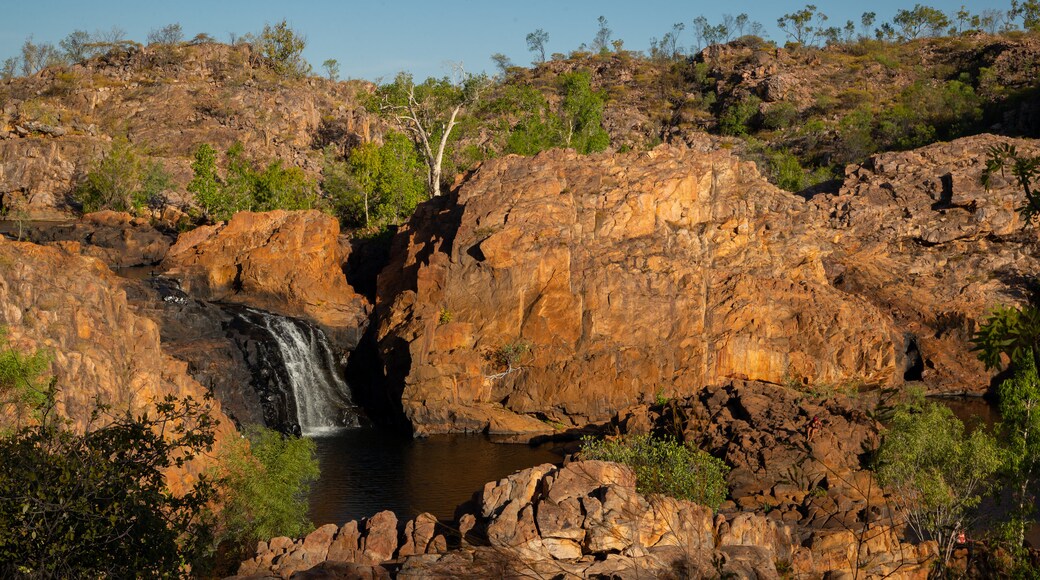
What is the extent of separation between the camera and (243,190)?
71.8 meters

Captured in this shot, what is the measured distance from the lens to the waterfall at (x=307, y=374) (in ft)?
151

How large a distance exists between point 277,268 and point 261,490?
27.8 metres

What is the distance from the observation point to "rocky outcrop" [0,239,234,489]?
85.6 feet

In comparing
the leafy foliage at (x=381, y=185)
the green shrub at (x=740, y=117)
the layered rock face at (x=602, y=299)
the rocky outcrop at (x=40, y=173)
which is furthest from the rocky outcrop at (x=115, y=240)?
the green shrub at (x=740, y=117)

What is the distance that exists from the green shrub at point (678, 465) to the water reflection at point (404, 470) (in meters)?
5.44

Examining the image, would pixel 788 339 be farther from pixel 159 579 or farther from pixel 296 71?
pixel 296 71

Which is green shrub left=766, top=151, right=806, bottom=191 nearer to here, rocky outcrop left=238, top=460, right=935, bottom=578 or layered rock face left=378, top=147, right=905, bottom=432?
layered rock face left=378, top=147, right=905, bottom=432

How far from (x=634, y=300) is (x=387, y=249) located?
17705 mm

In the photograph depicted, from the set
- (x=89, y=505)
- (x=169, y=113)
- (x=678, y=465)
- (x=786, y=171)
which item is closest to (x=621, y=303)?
(x=678, y=465)

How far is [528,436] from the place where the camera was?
44906mm

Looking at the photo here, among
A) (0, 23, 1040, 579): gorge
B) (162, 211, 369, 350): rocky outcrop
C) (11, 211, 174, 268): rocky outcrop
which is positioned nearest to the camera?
(0, 23, 1040, 579): gorge

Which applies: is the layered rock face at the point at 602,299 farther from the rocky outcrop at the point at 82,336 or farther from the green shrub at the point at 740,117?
the green shrub at the point at 740,117

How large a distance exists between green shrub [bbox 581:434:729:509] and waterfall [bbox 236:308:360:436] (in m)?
15.2

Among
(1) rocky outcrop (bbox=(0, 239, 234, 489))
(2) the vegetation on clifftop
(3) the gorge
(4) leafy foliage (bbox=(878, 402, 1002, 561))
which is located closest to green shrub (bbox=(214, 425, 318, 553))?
(3) the gorge
